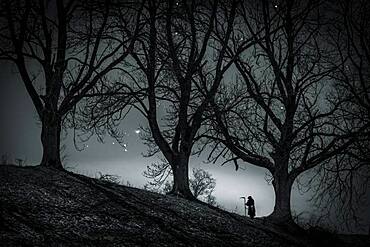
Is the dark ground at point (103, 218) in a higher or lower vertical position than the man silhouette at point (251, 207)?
lower

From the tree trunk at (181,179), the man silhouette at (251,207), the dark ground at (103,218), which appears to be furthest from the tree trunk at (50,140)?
the man silhouette at (251,207)

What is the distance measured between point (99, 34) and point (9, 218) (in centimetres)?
963

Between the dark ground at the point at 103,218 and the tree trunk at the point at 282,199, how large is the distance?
1.36m

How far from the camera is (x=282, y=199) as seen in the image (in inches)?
787

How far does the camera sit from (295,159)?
796 inches

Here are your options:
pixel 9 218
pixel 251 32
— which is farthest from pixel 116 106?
pixel 9 218

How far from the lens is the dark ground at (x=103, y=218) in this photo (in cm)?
969

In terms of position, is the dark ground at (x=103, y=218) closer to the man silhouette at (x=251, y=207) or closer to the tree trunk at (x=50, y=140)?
the tree trunk at (x=50, y=140)

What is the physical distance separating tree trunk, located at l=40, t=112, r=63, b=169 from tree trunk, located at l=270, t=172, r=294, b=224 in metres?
9.77

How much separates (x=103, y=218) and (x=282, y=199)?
10.7 metres

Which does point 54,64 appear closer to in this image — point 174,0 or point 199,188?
point 174,0

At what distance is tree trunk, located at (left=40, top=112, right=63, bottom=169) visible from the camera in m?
16.7

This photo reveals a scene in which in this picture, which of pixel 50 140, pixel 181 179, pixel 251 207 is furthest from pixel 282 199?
pixel 50 140

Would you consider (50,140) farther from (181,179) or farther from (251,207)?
(251,207)
